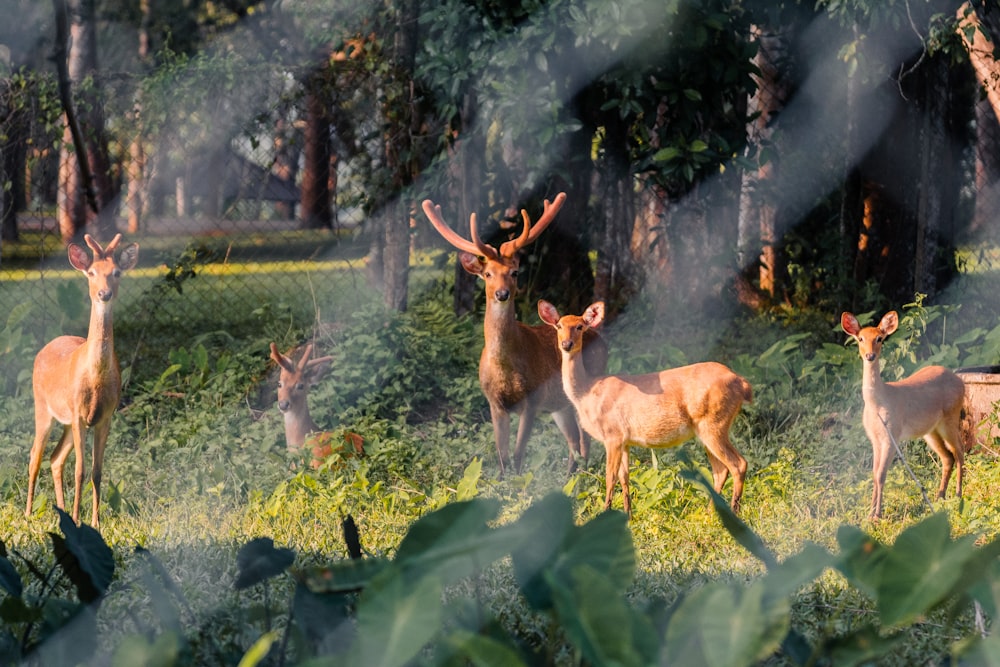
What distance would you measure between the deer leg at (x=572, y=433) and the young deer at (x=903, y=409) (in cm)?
117

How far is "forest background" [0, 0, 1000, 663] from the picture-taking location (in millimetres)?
5074

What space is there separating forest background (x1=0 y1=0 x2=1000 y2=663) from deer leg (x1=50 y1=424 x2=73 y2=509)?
199 millimetres

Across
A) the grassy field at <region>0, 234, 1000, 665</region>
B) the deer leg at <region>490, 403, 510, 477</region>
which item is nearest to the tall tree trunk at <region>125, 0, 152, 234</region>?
the grassy field at <region>0, 234, 1000, 665</region>

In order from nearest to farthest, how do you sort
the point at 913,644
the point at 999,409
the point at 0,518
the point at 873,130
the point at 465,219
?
the point at 913,644, the point at 0,518, the point at 999,409, the point at 465,219, the point at 873,130

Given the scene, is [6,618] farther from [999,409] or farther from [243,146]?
[243,146]

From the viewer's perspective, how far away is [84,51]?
14898 millimetres

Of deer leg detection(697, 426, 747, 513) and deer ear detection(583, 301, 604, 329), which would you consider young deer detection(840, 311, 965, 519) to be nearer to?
deer leg detection(697, 426, 747, 513)

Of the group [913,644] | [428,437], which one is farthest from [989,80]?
[913,644]

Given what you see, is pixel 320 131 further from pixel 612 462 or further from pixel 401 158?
pixel 612 462

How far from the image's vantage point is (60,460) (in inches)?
193

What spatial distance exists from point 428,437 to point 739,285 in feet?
10.2

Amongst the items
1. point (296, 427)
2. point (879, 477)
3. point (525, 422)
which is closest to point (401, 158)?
point (296, 427)

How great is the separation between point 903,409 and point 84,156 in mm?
4239

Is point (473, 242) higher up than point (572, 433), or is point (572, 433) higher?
point (473, 242)
